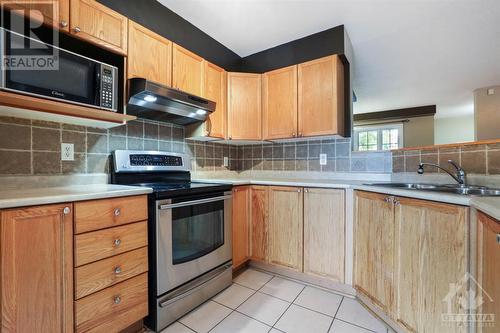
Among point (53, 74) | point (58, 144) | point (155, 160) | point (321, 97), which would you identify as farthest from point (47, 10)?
point (321, 97)

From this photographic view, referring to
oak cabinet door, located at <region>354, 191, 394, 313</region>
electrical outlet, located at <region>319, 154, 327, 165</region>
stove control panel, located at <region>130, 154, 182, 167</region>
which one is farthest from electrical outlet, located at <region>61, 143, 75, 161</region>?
electrical outlet, located at <region>319, 154, 327, 165</region>

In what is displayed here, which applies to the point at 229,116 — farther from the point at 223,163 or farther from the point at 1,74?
the point at 1,74

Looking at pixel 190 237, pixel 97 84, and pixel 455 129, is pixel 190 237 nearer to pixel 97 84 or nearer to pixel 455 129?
pixel 97 84

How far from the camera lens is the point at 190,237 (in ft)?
5.26

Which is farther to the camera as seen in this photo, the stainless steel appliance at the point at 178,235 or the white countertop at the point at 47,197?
the stainless steel appliance at the point at 178,235

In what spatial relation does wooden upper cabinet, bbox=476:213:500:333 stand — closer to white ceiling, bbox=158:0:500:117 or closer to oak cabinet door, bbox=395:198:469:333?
oak cabinet door, bbox=395:198:469:333

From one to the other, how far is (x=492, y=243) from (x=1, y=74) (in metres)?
2.19

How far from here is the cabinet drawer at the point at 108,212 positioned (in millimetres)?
1093

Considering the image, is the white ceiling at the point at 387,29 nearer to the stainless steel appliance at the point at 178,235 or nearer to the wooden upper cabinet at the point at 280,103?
the wooden upper cabinet at the point at 280,103

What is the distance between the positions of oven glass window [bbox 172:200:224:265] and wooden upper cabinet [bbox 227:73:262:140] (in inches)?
37.8

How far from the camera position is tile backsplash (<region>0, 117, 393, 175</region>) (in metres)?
1.31

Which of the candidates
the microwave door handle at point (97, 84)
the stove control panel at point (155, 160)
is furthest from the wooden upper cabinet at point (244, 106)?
the microwave door handle at point (97, 84)

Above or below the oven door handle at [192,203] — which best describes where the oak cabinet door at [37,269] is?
below

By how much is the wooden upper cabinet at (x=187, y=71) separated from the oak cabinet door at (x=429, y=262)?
1.90 m
